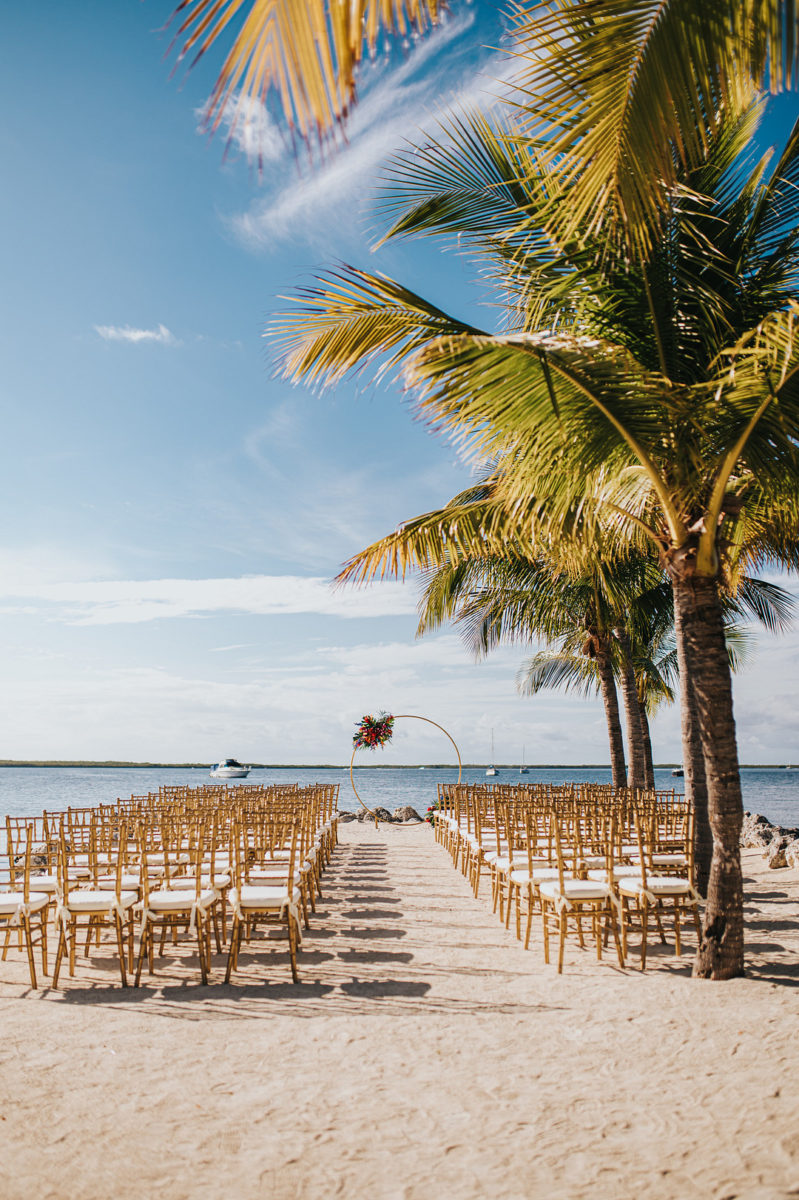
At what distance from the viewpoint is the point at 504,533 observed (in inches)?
298

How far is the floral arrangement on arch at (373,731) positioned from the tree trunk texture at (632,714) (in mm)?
5985

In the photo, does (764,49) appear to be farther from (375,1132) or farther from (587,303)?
(375,1132)

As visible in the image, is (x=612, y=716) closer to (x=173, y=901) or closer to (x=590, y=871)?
(x=590, y=871)

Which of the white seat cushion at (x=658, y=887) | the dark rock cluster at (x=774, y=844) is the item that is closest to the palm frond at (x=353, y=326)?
the white seat cushion at (x=658, y=887)

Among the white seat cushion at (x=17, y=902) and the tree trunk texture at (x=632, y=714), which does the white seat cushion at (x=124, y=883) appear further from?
the tree trunk texture at (x=632, y=714)

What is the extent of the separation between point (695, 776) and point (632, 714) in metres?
7.40

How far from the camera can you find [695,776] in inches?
386

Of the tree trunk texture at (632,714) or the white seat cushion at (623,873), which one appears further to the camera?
the tree trunk texture at (632,714)

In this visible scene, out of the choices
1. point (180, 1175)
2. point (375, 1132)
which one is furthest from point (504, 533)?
point (180, 1175)

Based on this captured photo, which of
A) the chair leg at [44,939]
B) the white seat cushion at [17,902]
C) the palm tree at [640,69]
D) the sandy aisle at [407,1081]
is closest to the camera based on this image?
the sandy aisle at [407,1081]

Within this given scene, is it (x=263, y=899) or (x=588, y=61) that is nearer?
(x=588, y=61)

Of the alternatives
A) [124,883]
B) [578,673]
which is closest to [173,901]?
[124,883]

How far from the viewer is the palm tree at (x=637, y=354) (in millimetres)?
5230

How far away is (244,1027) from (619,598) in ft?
35.6
